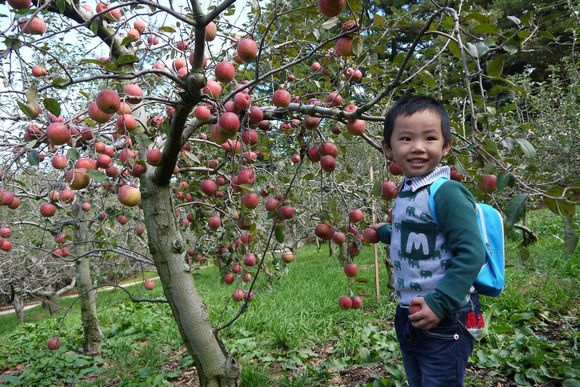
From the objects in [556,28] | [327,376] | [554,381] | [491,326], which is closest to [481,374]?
[554,381]

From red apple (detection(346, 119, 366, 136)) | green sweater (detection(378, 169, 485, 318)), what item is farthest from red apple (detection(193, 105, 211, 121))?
green sweater (detection(378, 169, 485, 318))

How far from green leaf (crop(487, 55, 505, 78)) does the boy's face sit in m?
0.21

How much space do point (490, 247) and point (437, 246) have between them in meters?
0.18

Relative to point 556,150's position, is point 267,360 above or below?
below

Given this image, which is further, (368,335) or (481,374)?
(368,335)

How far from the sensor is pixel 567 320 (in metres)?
2.88

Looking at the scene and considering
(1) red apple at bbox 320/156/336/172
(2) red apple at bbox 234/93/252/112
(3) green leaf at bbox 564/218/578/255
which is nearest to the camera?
(3) green leaf at bbox 564/218/578/255

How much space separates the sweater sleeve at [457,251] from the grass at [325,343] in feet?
2.11

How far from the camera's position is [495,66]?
44.1 inches

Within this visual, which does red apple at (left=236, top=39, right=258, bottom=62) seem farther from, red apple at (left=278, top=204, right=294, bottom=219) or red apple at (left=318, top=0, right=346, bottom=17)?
red apple at (left=278, top=204, right=294, bottom=219)

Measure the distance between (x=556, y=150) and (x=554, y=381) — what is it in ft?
17.3

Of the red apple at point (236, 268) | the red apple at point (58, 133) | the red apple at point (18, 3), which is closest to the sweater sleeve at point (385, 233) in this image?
the red apple at point (236, 268)

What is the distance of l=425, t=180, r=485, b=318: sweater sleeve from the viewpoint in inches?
A: 44.4

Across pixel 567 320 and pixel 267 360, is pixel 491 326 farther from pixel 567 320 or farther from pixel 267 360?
pixel 267 360
